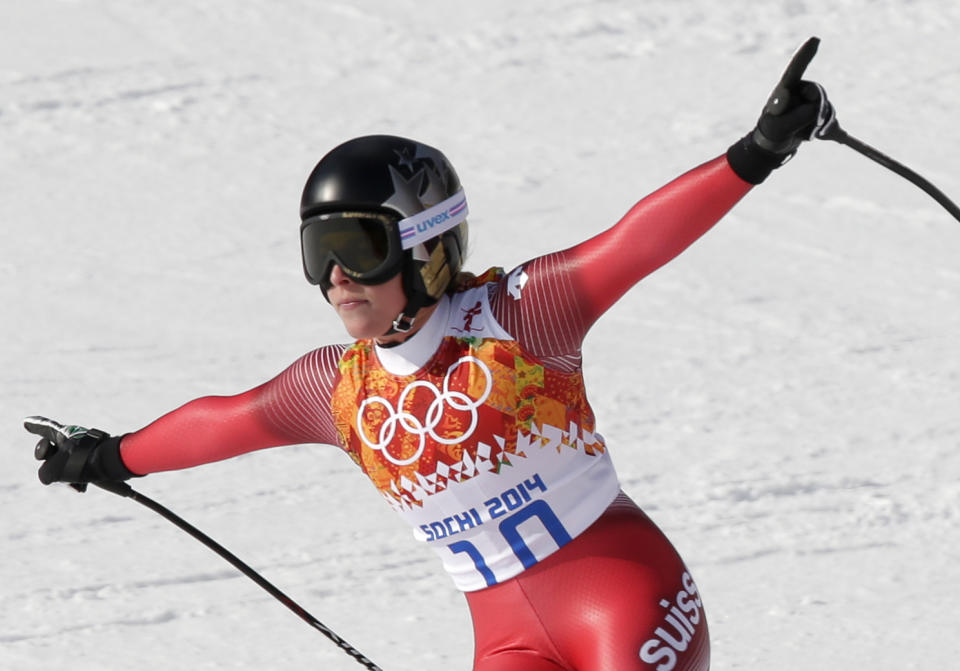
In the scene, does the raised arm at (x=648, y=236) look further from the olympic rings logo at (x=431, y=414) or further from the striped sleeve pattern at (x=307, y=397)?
the striped sleeve pattern at (x=307, y=397)

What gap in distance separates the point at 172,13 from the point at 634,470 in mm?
7536

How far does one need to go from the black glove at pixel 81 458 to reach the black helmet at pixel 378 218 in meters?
0.80

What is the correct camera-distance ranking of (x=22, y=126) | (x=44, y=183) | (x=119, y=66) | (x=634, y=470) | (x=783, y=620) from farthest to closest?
(x=119, y=66) → (x=22, y=126) → (x=44, y=183) → (x=634, y=470) → (x=783, y=620)

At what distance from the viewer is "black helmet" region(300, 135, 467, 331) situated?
108 inches

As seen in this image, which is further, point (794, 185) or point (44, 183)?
point (44, 183)

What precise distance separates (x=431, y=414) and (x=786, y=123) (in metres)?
0.82

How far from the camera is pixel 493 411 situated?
Answer: 278 centimetres

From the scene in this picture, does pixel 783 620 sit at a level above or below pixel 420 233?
below

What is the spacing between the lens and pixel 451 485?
2814 millimetres

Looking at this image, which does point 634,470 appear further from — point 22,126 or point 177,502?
point 22,126

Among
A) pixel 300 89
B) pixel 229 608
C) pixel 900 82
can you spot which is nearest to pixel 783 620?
pixel 229 608

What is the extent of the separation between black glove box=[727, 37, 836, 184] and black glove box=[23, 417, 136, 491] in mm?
1540

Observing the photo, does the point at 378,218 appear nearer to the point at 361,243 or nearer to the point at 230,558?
the point at 361,243

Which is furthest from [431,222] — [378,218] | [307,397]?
[307,397]
